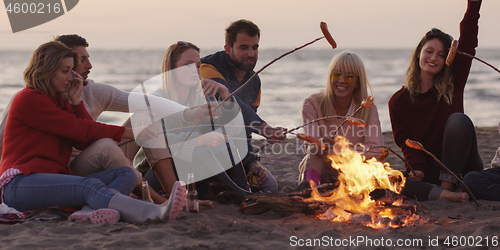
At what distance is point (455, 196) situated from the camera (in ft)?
13.6

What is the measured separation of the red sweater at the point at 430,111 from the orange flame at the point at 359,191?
0.69 m

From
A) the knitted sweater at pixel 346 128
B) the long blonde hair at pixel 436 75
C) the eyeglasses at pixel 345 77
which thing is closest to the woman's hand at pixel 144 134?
the knitted sweater at pixel 346 128

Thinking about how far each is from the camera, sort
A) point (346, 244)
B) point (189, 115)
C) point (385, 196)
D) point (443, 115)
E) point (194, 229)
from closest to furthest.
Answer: point (346, 244)
point (194, 229)
point (385, 196)
point (189, 115)
point (443, 115)

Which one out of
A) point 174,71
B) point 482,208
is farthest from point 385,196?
point 174,71

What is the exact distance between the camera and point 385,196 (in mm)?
3658

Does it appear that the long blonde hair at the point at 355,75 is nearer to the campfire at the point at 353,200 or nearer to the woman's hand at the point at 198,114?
the campfire at the point at 353,200

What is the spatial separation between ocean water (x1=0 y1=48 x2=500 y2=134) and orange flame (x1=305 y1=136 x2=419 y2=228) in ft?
4.75

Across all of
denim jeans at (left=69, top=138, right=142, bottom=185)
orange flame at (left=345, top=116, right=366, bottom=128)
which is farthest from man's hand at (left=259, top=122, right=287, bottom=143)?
denim jeans at (left=69, top=138, right=142, bottom=185)

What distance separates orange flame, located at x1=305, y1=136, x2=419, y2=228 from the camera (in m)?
3.46

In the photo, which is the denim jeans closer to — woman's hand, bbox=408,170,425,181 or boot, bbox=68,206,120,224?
boot, bbox=68,206,120,224

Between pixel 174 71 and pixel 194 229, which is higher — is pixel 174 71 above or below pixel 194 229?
above

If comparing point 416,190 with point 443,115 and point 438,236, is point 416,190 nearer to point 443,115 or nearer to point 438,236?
point 443,115

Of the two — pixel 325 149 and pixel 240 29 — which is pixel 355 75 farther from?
pixel 240 29

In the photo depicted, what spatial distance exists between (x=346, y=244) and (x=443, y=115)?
7.13ft
